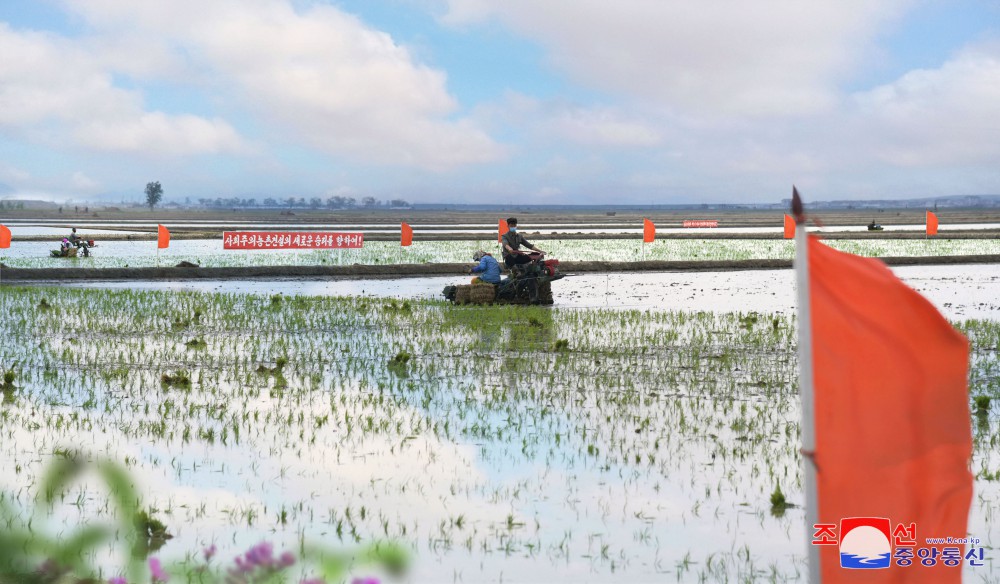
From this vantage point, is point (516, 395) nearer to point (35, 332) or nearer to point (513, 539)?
point (513, 539)

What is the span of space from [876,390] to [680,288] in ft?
66.1

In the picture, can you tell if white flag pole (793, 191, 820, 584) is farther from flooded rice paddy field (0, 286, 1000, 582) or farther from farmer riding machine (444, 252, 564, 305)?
farmer riding machine (444, 252, 564, 305)

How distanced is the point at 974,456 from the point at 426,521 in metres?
3.75

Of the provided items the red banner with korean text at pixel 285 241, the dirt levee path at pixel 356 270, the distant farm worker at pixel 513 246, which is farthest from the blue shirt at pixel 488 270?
the red banner with korean text at pixel 285 241

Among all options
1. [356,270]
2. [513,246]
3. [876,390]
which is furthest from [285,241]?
[876,390]

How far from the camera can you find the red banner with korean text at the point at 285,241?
36812mm

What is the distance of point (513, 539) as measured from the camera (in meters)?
5.44

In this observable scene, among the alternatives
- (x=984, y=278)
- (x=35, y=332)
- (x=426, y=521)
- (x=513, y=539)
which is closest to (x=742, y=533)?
(x=513, y=539)

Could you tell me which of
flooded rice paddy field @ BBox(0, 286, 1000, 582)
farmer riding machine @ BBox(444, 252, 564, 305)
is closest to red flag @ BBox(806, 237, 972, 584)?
flooded rice paddy field @ BBox(0, 286, 1000, 582)

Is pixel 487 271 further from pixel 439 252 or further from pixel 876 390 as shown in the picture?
pixel 439 252

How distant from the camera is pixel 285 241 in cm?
3794
